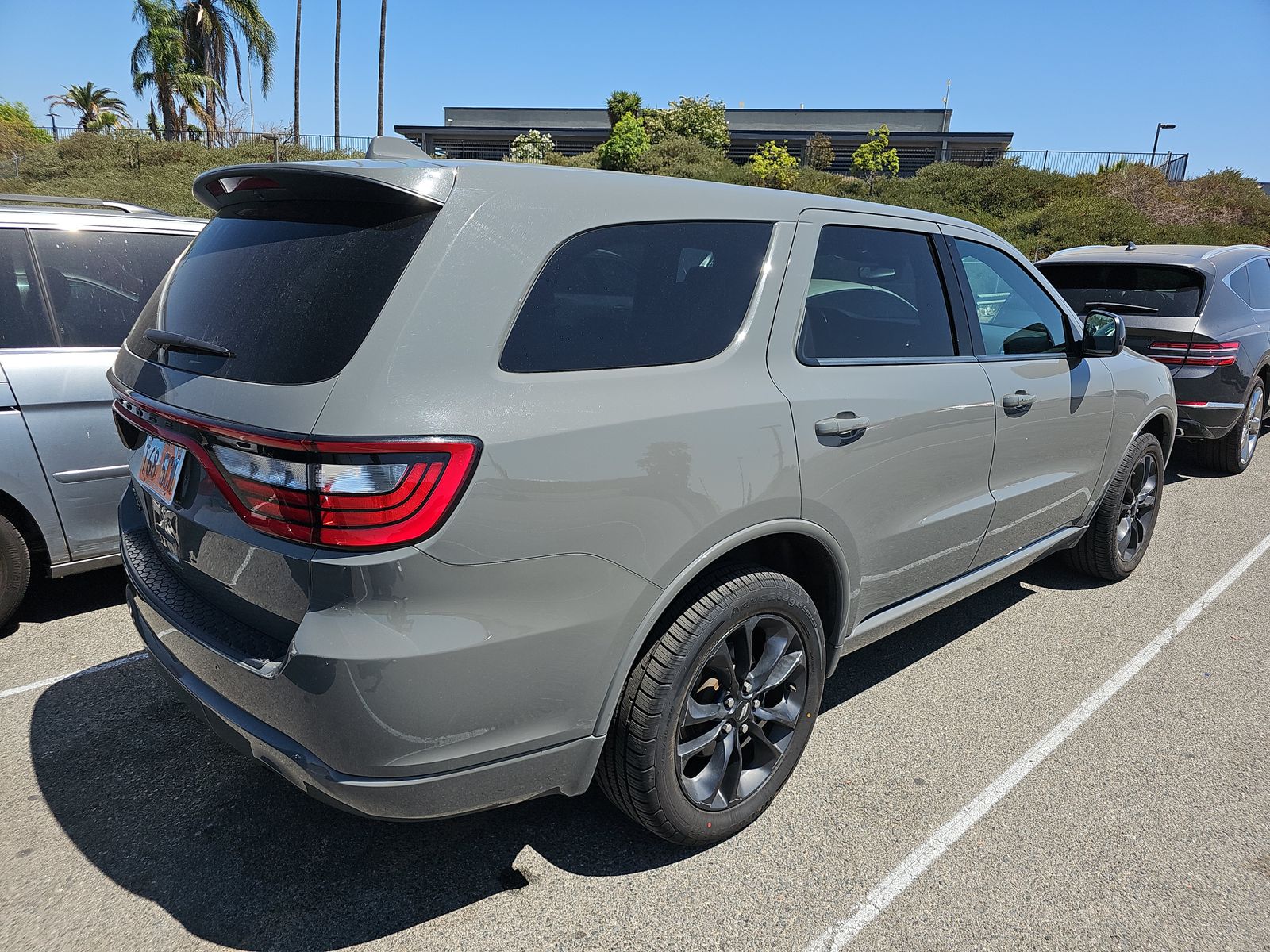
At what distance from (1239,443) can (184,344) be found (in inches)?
306

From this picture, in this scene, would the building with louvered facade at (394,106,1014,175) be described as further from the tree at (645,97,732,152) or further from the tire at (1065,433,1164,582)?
the tire at (1065,433,1164,582)

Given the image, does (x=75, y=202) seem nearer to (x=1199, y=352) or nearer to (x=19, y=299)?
(x=19, y=299)

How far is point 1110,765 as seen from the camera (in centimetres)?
293

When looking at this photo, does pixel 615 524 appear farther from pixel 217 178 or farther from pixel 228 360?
pixel 217 178

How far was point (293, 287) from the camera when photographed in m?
1.99

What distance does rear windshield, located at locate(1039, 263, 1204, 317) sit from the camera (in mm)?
6492

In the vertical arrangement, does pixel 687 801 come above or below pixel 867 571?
below

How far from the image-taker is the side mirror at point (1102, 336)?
3.83 m

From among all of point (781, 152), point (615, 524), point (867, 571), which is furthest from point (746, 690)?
point (781, 152)

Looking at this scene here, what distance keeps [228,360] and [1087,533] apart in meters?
4.23

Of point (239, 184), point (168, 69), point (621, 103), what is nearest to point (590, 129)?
point (621, 103)

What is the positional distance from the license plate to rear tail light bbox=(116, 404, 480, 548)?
0.45 meters

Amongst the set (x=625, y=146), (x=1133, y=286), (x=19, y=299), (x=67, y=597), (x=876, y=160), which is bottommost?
(x=67, y=597)

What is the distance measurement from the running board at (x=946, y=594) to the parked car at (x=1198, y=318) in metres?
3.28
